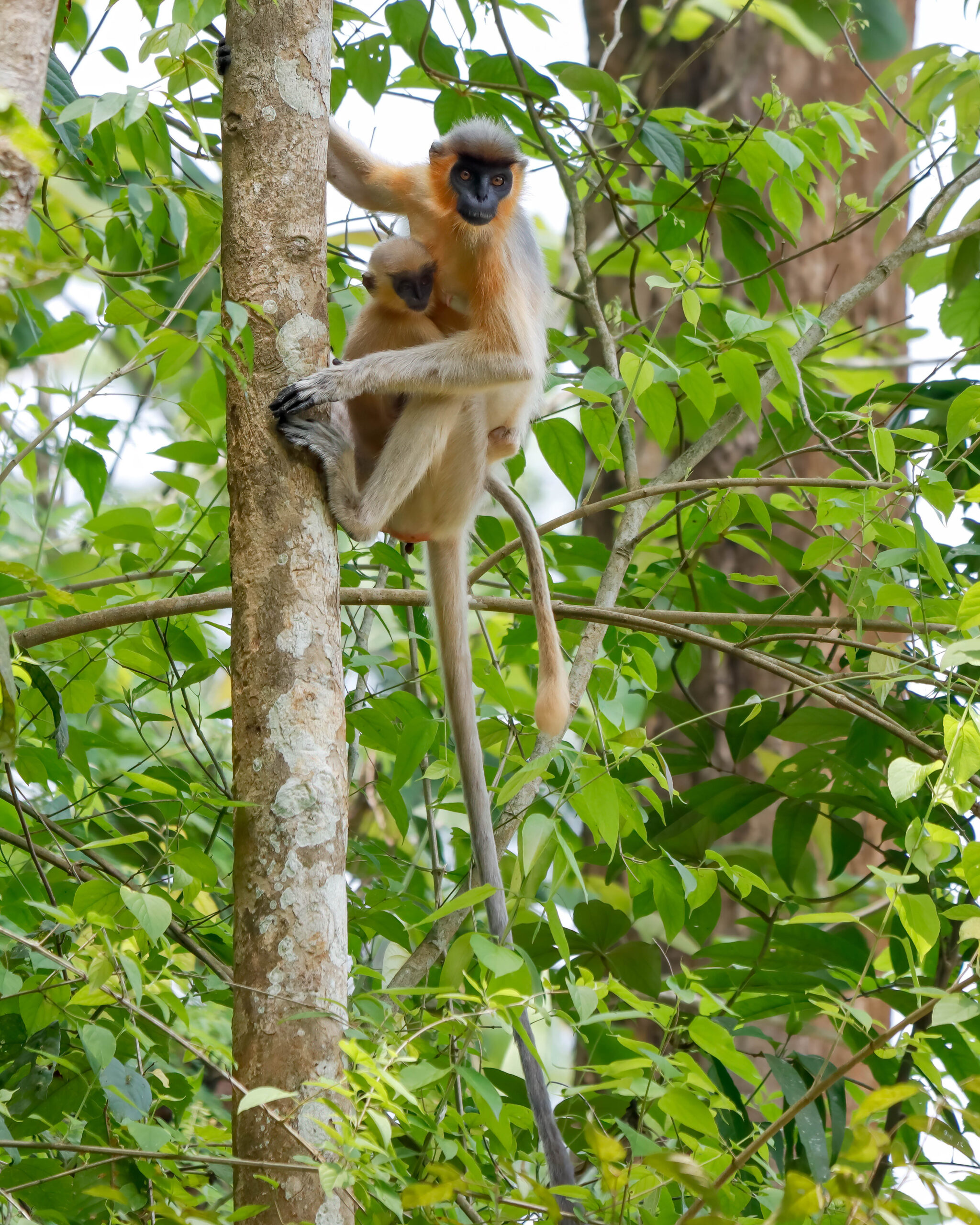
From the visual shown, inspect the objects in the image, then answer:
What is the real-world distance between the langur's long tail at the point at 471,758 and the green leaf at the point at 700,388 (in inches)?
35.5

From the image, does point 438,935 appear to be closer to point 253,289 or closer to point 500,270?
point 253,289

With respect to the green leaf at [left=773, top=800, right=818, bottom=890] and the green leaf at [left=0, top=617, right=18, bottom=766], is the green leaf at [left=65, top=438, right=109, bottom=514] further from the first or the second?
the green leaf at [left=773, top=800, right=818, bottom=890]

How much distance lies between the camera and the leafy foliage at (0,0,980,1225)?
1840 millimetres

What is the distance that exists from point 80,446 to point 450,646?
46.5 inches

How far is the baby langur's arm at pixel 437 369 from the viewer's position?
307 centimetres

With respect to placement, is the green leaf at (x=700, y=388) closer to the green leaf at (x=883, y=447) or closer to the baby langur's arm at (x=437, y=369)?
the green leaf at (x=883, y=447)

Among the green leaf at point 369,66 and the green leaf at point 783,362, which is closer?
Result: the green leaf at point 783,362

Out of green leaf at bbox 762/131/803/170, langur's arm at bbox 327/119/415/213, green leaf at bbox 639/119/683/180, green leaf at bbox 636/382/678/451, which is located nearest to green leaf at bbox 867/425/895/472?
green leaf at bbox 636/382/678/451

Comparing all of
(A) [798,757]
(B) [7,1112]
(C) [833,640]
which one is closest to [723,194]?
(C) [833,640]

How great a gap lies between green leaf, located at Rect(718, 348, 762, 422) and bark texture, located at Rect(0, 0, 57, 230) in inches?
63.0

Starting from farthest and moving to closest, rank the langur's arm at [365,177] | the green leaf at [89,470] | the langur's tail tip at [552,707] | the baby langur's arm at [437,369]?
the langur's arm at [365,177] < the baby langur's arm at [437,369] < the langur's tail tip at [552,707] < the green leaf at [89,470]

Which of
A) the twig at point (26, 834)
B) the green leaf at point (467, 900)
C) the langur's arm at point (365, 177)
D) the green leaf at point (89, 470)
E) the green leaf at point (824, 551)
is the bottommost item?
the green leaf at point (467, 900)

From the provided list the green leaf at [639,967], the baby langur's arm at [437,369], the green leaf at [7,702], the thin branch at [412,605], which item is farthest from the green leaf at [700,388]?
the green leaf at [7,702]

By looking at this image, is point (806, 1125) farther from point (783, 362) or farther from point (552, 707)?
point (783, 362)
